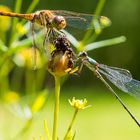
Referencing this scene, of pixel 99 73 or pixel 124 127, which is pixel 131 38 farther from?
pixel 99 73

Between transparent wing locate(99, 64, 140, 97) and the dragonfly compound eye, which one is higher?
the dragonfly compound eye

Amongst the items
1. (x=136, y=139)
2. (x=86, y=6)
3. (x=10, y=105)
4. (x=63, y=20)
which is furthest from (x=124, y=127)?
(x=63, y=20)

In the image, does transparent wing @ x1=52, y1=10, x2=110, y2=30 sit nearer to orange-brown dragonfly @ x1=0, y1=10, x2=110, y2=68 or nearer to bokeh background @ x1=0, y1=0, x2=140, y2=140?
orange-brown dragonfly @ x1=0, y1=10, x2=110, y2=68

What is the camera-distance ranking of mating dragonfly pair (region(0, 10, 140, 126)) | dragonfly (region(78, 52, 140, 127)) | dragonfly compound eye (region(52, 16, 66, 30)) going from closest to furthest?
mating dragonfly pair (region(0, 10, 140, 126))
dragonfly compound eye (region(52, 16, 66, 30))
dragonfly (region(78, 52, 140, 127))

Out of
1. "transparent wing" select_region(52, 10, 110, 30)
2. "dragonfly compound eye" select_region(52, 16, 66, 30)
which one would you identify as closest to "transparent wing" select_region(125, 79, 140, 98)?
"transparent wing" select_region(52, 10, 110, 30)

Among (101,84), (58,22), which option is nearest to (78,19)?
(58,22)

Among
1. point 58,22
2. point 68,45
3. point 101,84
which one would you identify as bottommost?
point 68,45

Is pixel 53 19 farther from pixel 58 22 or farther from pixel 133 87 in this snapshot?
pixel 133 87
